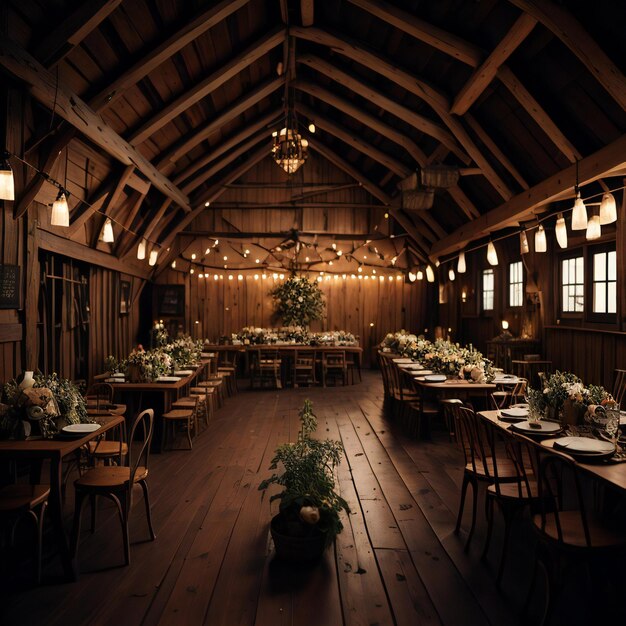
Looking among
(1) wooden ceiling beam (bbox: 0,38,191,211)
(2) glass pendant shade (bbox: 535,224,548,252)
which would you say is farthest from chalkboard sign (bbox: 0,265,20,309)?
(2) glass pendant shade (bbox: 535,224,548,252)

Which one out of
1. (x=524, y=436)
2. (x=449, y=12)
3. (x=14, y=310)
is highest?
(x=449, y=12)

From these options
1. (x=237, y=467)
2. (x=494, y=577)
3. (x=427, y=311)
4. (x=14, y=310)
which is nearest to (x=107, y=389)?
(x=14, y=310)

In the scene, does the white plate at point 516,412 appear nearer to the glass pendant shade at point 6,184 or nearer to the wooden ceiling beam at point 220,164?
the glass pendant shade at point 6,184

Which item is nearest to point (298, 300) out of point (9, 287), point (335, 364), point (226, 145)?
point (335, 364)

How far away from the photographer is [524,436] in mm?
3551

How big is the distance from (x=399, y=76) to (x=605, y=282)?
170 inches

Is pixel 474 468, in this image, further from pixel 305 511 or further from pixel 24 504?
pixel 24 504

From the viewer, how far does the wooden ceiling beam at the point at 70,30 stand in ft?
16.3

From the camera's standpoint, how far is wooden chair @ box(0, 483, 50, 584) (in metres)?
3.19

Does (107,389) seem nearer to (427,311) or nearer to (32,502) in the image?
(32,502)

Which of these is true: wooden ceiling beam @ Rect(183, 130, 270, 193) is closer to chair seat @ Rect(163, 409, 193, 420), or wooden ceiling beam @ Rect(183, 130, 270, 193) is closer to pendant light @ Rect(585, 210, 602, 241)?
chair seat @ Rect(163, 409, 193, 420)

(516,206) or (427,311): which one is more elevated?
(516,206)

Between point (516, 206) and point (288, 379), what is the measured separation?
20.4 feet

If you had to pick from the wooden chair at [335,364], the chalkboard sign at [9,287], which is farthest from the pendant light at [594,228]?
the wooden chair at [335,364]
